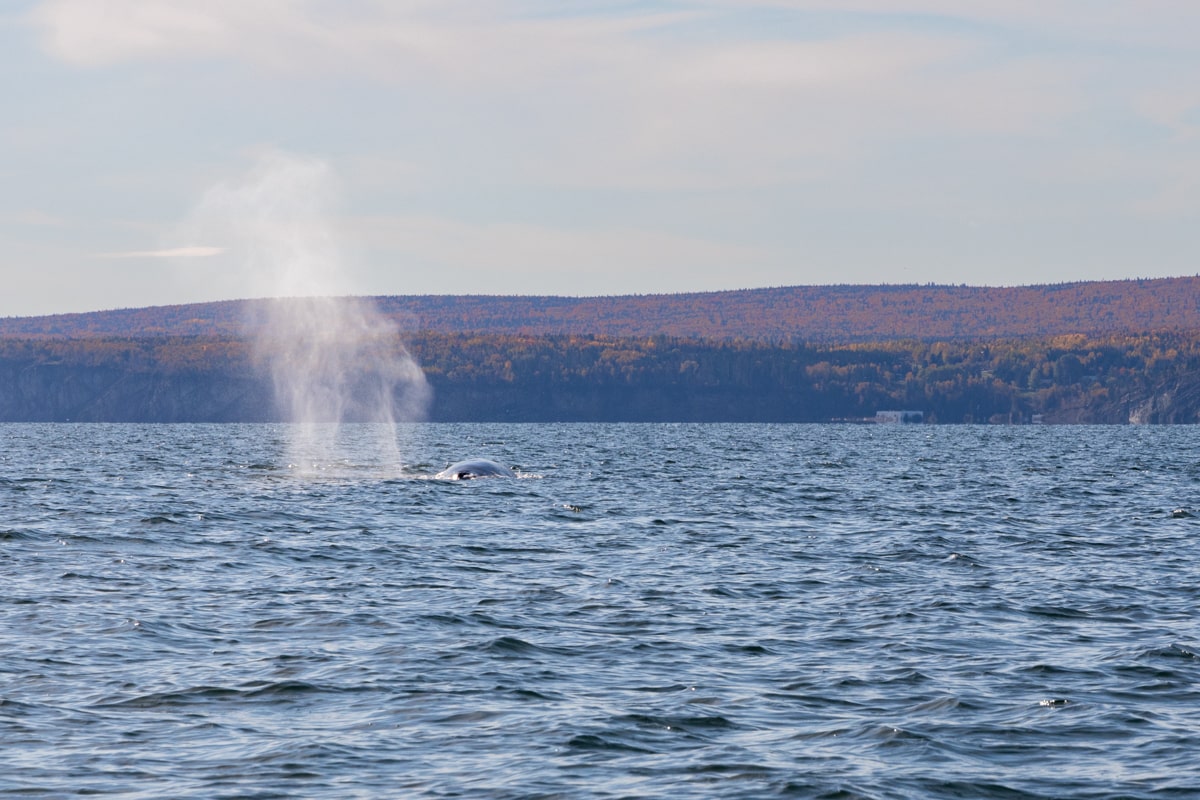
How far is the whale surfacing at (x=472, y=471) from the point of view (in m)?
64.4

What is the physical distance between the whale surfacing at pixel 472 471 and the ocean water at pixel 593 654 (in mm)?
15707

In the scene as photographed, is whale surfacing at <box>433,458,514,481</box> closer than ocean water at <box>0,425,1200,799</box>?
No

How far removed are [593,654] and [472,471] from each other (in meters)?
43.0

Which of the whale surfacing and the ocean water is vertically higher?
the ocean water

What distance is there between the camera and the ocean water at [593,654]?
16453 mm

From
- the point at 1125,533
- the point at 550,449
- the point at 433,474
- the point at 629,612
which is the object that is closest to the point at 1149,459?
the point at 550,449

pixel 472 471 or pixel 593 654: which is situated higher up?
pixel 593 654

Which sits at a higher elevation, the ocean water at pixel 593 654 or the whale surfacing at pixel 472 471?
the ocean water at pixel 593 654

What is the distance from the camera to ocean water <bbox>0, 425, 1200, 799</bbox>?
16453mm

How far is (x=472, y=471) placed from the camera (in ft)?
215

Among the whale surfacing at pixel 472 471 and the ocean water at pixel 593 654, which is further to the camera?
the whale surfacing at pixel 472 471

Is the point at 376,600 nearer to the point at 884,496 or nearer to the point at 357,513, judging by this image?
the point at 357,513

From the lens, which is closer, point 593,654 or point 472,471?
point 593,654

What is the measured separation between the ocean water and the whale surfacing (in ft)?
51.5
